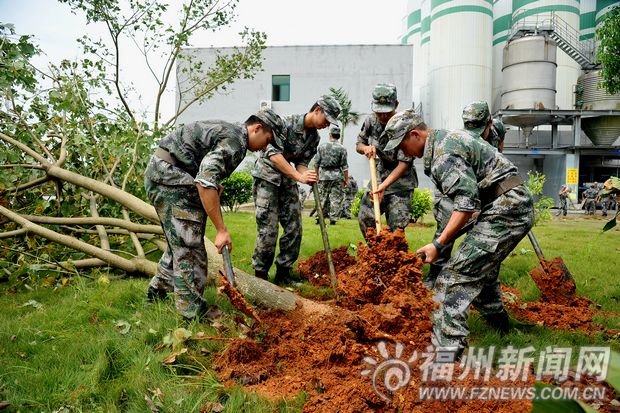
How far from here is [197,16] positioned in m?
7.22

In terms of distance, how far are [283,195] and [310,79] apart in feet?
72.1

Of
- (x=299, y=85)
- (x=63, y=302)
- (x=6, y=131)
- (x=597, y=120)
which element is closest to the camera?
(x=63, y=302)

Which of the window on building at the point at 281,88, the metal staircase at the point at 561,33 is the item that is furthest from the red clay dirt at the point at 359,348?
the metal staircase at the point at 561,33

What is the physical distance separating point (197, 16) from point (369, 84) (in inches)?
753

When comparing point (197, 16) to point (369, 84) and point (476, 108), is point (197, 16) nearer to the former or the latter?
point (476, 108)

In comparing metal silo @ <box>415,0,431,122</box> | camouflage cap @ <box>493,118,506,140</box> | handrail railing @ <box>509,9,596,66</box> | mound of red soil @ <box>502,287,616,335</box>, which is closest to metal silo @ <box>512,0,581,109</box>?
handrail railing @ <box>509,9,596,66</box>

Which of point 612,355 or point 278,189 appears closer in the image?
point 612,355

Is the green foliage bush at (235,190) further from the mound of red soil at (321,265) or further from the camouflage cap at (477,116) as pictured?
the camouflage cap at (477,116)

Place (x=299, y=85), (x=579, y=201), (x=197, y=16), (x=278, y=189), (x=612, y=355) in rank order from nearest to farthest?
(x=612, y=355), (x=278, y=189), (x=197, y=16), (x=579, y=201), (x=299, y=85)

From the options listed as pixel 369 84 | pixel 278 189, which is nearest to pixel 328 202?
pixel 278 189

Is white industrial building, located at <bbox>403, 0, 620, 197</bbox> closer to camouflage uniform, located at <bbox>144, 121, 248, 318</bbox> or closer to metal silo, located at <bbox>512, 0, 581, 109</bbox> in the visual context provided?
metal silo, located at <bbox>512, 0, 581, 109</bbox>

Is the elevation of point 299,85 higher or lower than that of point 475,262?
higher

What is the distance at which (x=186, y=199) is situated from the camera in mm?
3342

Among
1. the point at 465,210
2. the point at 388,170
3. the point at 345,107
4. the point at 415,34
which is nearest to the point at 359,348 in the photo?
the point at 465,210
